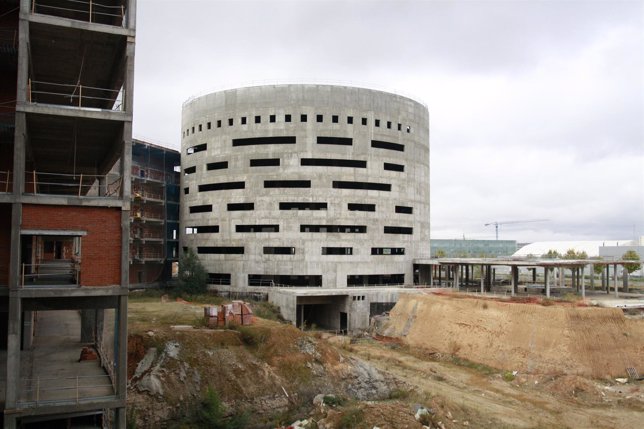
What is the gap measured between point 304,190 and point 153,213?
22384 mm

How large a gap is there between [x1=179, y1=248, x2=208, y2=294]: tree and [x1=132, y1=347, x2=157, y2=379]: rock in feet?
103

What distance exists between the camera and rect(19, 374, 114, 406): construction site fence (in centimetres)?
1764

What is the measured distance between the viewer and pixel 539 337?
38344 mm

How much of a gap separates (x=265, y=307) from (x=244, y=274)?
893cm

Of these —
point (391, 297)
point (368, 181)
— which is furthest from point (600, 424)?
point (368, 181)

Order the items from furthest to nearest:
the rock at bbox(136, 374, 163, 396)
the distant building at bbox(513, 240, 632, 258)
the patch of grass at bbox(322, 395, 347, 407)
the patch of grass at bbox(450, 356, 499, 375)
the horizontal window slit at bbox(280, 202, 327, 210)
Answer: the distant building at bbox(513, 240, 632, 258) → the horizontal window slit at bbox(280, 202, 327, 210) → the patch of grass at bbox(450, 356, 499, 375) → the patch of grass at bbox(322, 395, 347, 407) → the rock at bbox(136, 374, 163, 396)

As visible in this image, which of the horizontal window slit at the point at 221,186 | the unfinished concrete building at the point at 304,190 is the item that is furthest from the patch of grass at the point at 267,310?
the horizontal window slit at the point at 221,186

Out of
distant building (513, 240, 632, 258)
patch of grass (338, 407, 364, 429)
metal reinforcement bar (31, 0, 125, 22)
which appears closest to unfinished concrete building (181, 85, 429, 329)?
patch of grass (338, 407, 364, 429)

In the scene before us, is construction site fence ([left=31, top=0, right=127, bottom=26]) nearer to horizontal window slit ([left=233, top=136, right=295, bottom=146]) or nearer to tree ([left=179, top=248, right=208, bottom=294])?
horizontal window slit ([left=233, top=136, right=295, bottom=146])

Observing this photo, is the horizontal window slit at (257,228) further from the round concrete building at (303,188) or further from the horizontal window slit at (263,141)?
the horizontal window slit at (263,141)

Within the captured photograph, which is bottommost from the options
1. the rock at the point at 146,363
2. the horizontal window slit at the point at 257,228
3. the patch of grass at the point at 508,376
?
the patch of grass at the point at 508,376

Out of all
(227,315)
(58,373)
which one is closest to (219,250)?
(227,315)

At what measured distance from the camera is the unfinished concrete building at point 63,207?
17422mm

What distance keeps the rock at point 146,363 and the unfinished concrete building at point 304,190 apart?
30.0m
